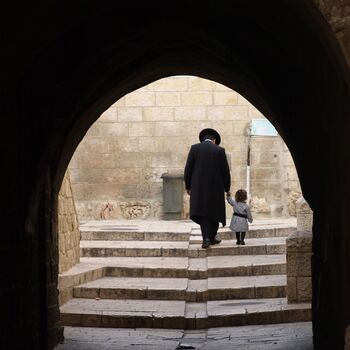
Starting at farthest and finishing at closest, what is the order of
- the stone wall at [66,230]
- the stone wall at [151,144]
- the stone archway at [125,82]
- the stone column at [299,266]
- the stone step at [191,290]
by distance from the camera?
the stone wall at [151,144], the stone step at [191,290], the stone wall at [66,230], the stone column at [299,266], the stone archway at [125,82]

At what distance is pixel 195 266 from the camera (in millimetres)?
10844

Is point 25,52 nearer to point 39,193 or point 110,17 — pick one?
point 110,17

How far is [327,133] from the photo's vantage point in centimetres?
548

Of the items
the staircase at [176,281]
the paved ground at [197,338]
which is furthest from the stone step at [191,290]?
the paved ground at [197,338]

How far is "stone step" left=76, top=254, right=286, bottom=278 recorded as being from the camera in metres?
10.5

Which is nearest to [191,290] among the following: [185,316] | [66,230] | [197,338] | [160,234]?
[185,316]

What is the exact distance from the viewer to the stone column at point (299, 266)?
840 cm

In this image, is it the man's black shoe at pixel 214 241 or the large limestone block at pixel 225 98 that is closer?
the man's black shoe at pixel 214 241

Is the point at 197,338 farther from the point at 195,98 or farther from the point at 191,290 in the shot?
the point at 195,98

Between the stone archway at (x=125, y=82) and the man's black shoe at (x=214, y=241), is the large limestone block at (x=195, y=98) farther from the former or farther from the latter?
the stone archway at (x=125, y=82)

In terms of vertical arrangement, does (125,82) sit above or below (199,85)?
below

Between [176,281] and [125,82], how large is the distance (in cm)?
293

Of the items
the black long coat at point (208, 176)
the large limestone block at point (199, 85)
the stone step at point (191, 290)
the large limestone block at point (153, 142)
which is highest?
the large limestone block at point (199, 85)

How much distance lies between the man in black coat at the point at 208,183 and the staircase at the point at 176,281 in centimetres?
34
